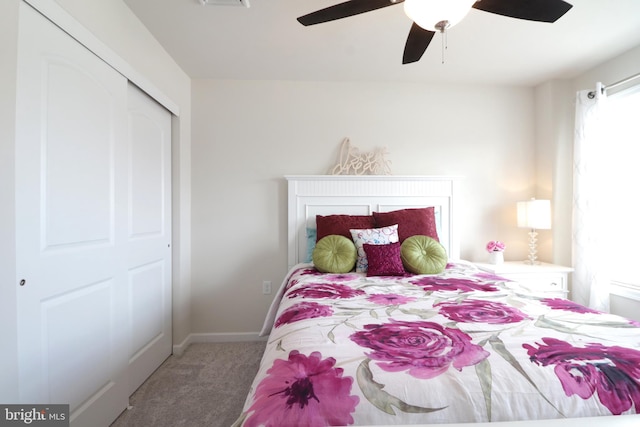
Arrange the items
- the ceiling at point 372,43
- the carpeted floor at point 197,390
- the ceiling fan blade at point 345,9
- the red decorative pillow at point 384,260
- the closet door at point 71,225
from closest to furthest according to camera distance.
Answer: the closet door at point 71,225 → the ceiling fan blade at point 345,9 → the carpeted floor at point 197,390 → the ceiling at point 372,43 → the red decorative pillow at point 384,260

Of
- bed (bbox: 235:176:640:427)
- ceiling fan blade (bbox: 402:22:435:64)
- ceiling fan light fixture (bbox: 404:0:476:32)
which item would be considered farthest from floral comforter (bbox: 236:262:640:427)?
ceiling fan blade (bbox: 402:22:435:64)

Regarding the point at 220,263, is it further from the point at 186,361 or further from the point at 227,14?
the point at 227,14

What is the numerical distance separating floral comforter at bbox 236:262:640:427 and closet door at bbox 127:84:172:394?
1.27m

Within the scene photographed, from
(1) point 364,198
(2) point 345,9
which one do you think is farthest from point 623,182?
(2) point 345,9

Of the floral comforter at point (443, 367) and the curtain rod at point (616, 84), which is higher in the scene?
the curtain rod at point (616, 84)

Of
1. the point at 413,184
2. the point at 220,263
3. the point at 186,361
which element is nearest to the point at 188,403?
the point at 186,361

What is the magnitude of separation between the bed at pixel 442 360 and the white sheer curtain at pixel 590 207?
4.58 ft

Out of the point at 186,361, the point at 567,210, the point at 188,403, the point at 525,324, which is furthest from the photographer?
the point at 567,210

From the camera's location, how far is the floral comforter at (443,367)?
0.70 m

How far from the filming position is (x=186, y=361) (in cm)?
226

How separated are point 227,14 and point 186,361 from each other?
2563 mm

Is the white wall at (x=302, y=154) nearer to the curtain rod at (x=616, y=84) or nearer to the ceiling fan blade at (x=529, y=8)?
the curtain rod at (x=616, y=84)

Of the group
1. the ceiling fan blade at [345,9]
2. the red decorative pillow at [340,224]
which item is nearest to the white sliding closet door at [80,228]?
the ceiling fan blade at [345,9]

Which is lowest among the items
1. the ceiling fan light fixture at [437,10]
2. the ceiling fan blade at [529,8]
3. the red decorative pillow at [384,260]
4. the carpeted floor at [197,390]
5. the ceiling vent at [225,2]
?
the carpeted floor at [197,390]
